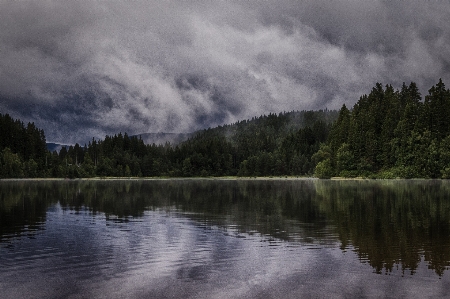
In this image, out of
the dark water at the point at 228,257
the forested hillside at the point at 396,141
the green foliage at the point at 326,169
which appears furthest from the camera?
the green foliage at the point at 326,169

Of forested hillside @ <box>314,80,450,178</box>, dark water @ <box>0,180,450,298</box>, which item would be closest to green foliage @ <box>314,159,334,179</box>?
forested hillside @ <box>314,80,450,178</box>

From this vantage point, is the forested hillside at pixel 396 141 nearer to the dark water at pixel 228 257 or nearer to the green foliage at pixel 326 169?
the green foliage at pixel 326 169

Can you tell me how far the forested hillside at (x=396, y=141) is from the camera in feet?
522

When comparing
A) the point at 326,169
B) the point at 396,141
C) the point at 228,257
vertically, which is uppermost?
the point at 396,141

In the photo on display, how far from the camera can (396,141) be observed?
170 metres

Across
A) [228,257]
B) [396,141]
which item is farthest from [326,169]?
[228,257]

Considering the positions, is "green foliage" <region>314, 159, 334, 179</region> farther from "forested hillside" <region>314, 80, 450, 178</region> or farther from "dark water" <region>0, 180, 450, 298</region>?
"dark water" <region>0, 180, 450, 298</region>

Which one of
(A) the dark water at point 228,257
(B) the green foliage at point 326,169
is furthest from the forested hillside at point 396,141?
(A) the dark water at point 228,257

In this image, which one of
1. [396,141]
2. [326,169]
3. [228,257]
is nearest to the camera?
[228,257]

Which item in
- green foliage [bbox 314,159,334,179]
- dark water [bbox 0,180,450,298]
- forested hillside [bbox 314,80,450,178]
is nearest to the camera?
dark water [bbox 0,180,450,298]

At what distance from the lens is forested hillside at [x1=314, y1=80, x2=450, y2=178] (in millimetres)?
159000

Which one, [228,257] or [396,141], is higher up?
[396,141]

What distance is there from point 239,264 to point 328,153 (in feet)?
600

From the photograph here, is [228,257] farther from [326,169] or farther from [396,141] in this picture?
[326,169]
